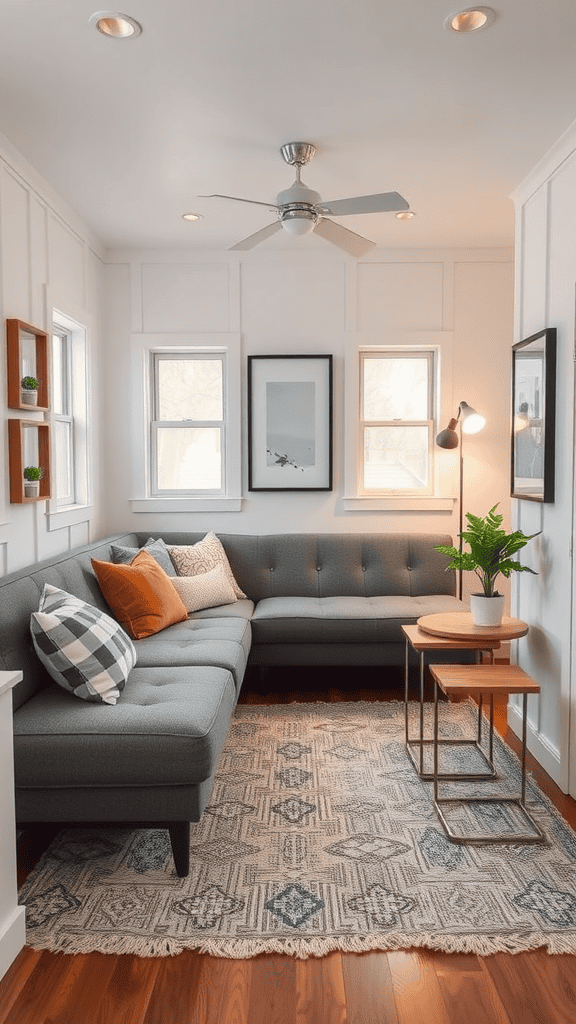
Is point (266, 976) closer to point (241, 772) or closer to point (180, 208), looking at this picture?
point (241, 772)

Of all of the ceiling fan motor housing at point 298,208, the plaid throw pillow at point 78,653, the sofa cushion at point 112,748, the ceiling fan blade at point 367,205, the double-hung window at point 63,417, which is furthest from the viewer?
the double-hung window at point 63,417

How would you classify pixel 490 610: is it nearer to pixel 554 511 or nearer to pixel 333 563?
pixel 554 511

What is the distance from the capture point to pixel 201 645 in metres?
3.33

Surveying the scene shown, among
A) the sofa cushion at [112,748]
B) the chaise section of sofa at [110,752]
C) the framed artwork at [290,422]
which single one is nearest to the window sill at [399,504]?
the framed artwork at [290,422]

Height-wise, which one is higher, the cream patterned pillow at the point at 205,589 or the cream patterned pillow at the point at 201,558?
the cream patterned pillow at the point at 201,558

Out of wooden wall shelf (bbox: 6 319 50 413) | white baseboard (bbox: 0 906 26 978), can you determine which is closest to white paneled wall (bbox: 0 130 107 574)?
wooden wall shelf (bbox: 6 319 50 413)

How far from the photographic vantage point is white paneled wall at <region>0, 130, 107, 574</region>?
3102 mm

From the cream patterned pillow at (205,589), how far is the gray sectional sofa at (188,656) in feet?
0.18

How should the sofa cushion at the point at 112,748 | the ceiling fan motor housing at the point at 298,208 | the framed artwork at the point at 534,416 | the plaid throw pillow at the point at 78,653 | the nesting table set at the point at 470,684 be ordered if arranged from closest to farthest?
the sofa cushion at the point at 112,748, the plaid throw pillow at the point at 78,653, the nesting table set at the point at 470,684, the ceiling fan motor housing at the point at 298,208, the framed artwork at the point at 534,416

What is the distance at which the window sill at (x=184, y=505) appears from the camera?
15.9ft

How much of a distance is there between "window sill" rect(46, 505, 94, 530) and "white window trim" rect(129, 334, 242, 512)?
487mm

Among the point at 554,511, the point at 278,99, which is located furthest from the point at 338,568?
the point at 278,99

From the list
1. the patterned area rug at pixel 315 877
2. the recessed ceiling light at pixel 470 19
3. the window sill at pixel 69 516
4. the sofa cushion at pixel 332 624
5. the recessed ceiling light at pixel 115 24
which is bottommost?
the patterned area rug at pixel 315 877

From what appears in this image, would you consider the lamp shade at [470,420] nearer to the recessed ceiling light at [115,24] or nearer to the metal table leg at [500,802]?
the metal table leg at [500,802]
